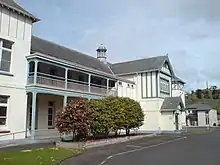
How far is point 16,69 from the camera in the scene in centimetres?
2089

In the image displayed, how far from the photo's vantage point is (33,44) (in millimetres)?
25906

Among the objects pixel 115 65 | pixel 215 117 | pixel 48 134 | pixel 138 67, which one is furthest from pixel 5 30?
pixel 215 117

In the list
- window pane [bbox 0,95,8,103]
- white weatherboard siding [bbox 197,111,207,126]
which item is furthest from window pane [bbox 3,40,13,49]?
white weatherboard siding [bbox 197,111,207,126]

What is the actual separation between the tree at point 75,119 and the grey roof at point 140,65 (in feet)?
65.8

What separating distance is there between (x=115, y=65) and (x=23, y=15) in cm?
2315

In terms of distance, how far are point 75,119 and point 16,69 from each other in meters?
6.59

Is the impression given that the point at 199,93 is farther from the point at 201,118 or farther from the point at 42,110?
the point at 42,110

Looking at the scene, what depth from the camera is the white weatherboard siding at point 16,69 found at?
1991 centimetres

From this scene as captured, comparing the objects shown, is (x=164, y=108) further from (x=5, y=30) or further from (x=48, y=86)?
(x=5, y=30)

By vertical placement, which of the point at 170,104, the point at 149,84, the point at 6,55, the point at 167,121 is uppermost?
the point at 6,55

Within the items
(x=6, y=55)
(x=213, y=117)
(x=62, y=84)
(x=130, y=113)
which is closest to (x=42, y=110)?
(x=62, y=84)

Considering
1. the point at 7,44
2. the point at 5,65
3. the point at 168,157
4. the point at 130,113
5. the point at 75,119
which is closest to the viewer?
the point at 168,157

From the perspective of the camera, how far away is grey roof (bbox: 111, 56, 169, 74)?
37438 mm

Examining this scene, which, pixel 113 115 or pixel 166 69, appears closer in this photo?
pixel 113 115
